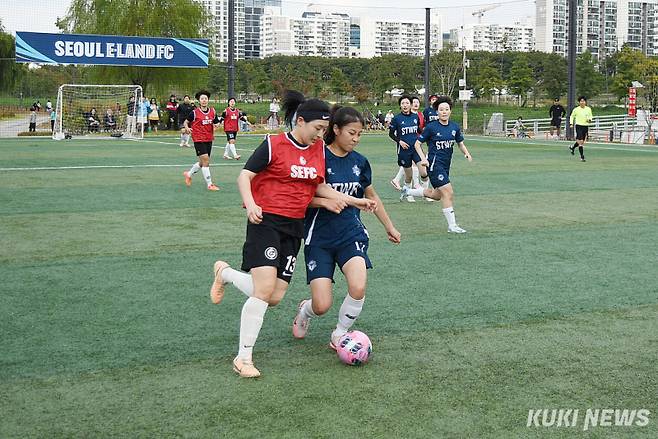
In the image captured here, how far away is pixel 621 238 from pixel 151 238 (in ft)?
18.0

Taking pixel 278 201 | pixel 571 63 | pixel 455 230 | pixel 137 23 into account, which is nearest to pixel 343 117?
pixel 278 201

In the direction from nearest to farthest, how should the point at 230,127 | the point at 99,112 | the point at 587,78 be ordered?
the point at 230,127, the point at 99,112, the point at 587,78

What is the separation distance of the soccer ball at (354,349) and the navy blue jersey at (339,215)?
2.10ft

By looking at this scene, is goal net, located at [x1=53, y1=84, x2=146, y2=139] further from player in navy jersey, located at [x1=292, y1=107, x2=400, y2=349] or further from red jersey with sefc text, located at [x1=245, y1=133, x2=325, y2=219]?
red jersey with sefc text, located at [x1=245, y1=133, x2=325, y2=219]

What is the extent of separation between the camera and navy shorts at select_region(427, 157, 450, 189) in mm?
10861

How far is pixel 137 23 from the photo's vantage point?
41469mm

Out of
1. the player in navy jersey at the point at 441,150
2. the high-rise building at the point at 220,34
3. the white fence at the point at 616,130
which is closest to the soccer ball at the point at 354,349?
the player in navy jersey at the point at 441,150

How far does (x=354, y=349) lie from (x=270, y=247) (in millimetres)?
802

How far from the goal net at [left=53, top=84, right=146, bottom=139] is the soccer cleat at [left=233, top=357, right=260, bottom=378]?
29113mm

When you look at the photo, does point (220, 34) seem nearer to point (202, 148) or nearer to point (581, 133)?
point (581, 133)

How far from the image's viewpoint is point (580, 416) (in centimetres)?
426

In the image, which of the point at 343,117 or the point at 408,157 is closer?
the point at 343,117

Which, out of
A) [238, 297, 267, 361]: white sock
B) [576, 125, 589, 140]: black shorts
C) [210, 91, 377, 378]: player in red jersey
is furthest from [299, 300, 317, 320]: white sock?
[576, 125, 589, 140]: black shorts

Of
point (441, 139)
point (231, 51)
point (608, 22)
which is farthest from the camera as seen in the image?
point (608, 22)
